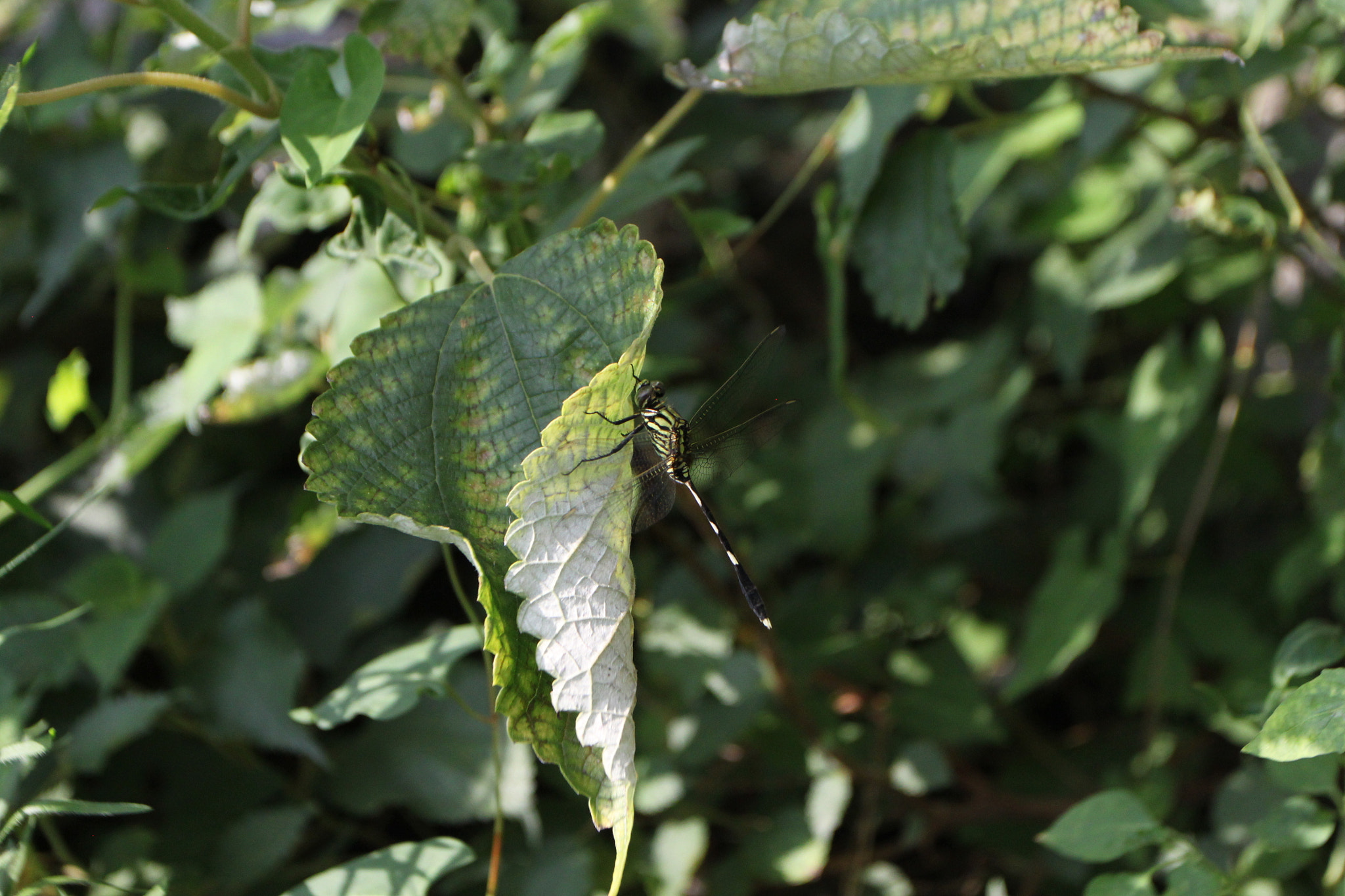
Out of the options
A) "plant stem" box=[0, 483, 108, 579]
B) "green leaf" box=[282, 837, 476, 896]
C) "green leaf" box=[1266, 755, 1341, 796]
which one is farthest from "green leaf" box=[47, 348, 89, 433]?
"green leaf" box=[1266, 755, 1341, 796]

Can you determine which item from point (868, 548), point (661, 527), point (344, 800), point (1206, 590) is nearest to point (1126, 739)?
point (1206, 590)

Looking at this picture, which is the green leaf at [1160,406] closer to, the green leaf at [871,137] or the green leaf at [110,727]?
the green leaf at [871,137]

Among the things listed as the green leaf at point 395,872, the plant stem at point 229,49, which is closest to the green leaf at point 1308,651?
the green leaf at point 395,872

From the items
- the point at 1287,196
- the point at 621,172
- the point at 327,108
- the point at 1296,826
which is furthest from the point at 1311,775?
the point at 327,108

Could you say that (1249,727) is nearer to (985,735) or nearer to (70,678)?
(985,735)

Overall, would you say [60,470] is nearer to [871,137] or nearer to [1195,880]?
[871,137]

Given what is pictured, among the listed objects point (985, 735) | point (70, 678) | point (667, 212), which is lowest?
point (985, 735)
